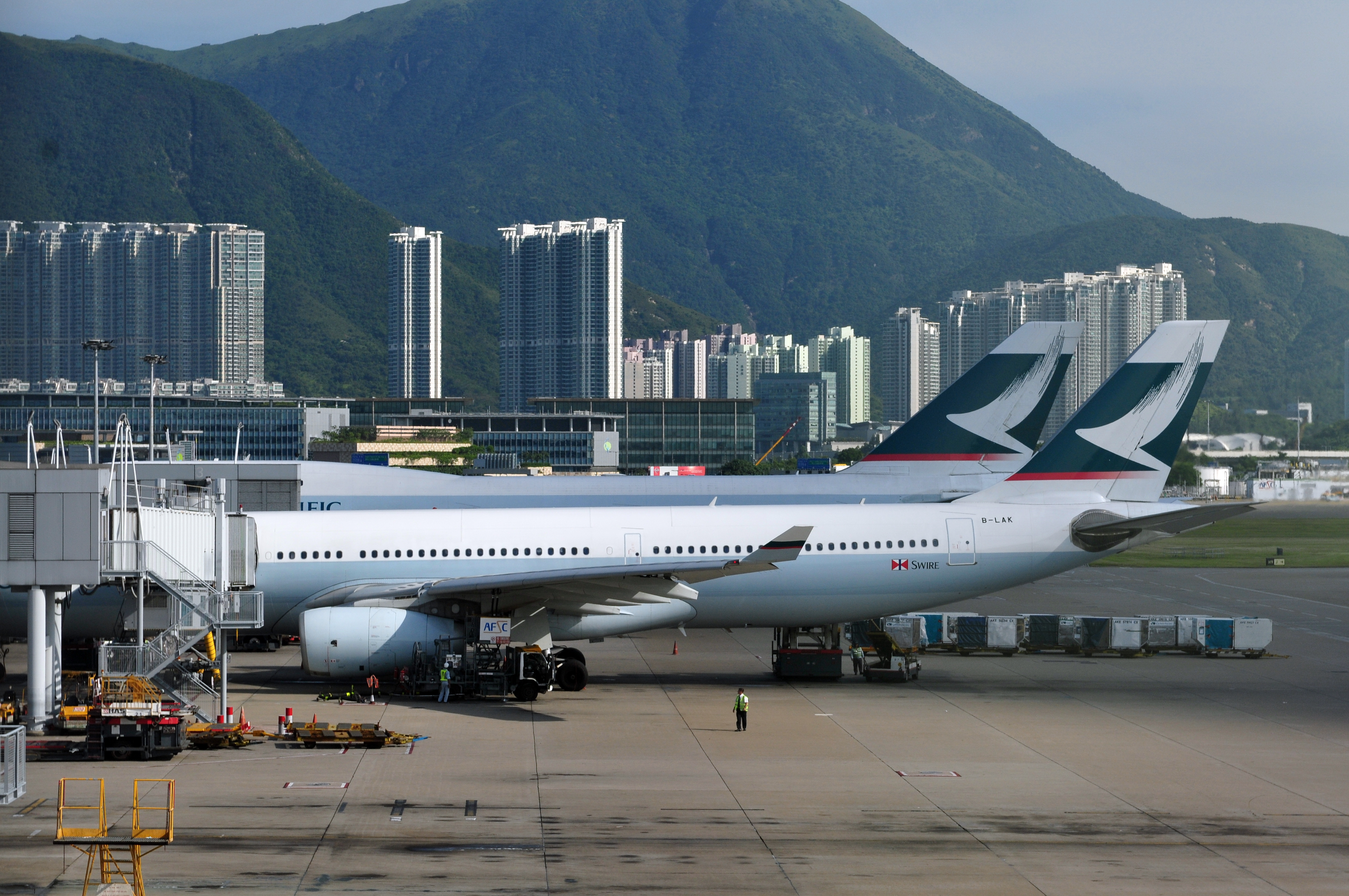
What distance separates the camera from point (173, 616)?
2728cm

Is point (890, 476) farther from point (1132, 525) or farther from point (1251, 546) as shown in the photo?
point (1251, 546)

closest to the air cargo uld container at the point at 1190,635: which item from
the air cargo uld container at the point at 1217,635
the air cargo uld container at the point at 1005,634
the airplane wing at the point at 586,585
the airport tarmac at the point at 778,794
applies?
the air cargo uld container at the point at 1217,635

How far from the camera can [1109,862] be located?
1761cm

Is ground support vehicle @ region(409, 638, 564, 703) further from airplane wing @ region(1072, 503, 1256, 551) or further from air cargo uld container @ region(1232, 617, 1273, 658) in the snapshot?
air cargo uld container @ region(1232, 617, 1273, 658)

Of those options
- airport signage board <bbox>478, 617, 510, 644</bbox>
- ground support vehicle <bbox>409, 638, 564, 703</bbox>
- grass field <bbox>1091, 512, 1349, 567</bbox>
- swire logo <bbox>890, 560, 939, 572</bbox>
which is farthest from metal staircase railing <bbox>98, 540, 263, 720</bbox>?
grass field <bbox>1091, 512, 1349, 567</bbox>

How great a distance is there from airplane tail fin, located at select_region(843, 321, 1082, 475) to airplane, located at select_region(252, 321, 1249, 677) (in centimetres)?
1345

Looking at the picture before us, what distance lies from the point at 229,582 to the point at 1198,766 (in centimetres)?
2097

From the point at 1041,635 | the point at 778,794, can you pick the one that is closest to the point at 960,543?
the point at 1041,635

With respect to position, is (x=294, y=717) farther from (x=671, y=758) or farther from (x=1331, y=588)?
(x=1331, y=588)

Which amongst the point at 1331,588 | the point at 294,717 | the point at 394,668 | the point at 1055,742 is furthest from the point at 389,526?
the point at 1331,588

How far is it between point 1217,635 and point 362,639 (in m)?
25.5

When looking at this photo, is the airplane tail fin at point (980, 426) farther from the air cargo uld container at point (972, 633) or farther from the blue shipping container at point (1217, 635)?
the blue shipping container at point (1217, 635)

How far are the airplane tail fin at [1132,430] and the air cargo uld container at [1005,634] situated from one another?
6.19 meters

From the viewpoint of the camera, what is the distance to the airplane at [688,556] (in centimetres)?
3100
